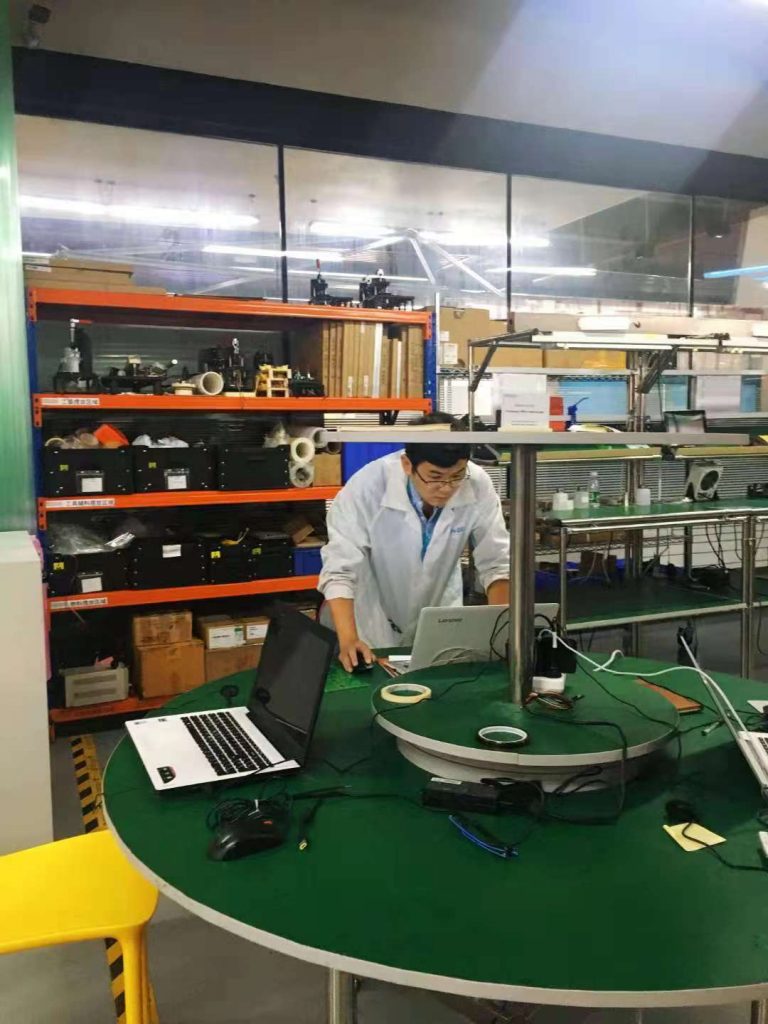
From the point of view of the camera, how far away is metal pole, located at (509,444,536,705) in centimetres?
136

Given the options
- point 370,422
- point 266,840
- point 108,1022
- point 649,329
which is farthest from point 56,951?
point 649,329

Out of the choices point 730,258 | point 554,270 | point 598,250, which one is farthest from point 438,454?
point 730,258

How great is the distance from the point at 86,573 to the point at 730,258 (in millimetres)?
5044

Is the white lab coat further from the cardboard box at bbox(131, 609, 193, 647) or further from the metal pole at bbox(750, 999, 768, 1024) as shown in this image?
the cardboard box at bbox(131, 609, 193, 647)

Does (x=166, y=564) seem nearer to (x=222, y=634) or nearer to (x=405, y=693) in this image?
(x=222, y=634)

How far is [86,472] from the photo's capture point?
3.35m

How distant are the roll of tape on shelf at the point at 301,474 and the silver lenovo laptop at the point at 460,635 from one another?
2.24 meters

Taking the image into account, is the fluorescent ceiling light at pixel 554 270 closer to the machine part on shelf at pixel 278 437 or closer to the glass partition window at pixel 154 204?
the glass partition window at pixel 154 204

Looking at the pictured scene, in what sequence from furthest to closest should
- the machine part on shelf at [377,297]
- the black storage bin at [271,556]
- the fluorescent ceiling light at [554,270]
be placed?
the fluorescent ceiling light at [554,270] → the machine part on shelf at [377,297] → the black storage bin at [271,556]

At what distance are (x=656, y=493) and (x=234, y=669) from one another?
3110 millimetres

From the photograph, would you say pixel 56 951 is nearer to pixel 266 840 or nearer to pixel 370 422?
pixel 266 840

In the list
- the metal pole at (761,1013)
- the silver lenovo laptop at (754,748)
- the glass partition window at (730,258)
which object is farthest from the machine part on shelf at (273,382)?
the glass partition window at (730,258)

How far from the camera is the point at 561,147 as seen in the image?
5254 millimetres

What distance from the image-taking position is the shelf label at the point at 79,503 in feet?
10.7
